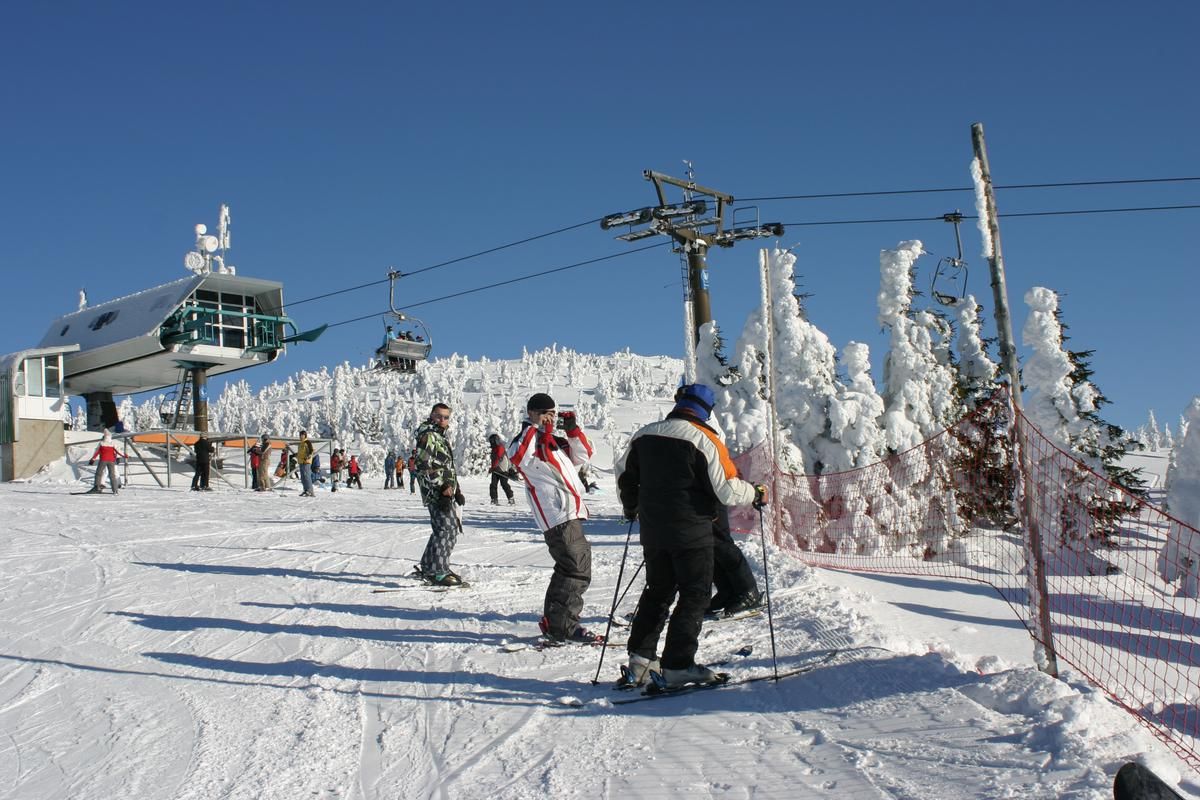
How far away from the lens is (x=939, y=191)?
2220 centimetres

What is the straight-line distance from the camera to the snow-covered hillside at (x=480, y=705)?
3885mm

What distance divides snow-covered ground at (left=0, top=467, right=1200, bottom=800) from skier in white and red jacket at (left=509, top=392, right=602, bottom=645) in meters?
0.28

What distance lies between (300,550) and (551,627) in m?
7.28

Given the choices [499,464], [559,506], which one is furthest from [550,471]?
[499,464]

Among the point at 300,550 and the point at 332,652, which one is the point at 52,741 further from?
the point at 300,550

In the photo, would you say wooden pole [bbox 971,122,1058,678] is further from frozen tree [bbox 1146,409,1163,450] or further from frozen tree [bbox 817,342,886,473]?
frozen tree [bbox 1146,409,1163,450]

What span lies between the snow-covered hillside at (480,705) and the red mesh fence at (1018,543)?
128cm

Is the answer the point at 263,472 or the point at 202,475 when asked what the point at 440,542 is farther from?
the point at 202,475

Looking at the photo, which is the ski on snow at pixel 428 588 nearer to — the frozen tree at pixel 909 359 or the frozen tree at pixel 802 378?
the frozen tree at pixel 802 378

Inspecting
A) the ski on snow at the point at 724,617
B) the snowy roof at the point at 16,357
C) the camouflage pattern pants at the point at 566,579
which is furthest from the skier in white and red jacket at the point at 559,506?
the snowy roof at the point at 16,357

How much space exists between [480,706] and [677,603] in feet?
4.30

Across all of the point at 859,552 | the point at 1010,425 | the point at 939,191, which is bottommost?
the point at 859,552

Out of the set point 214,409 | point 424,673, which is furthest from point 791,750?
point 214,409

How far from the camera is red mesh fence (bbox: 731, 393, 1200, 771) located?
838 cm
